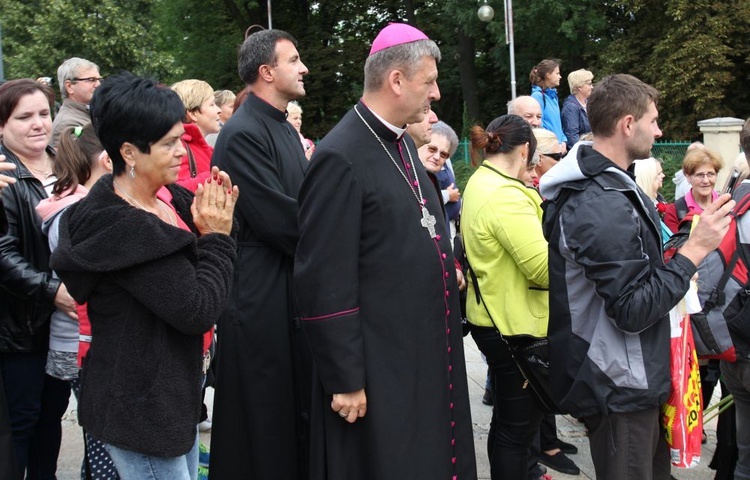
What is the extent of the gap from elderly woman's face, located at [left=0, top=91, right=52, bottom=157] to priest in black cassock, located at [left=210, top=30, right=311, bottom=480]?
0.90m

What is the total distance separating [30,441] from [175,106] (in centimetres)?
224

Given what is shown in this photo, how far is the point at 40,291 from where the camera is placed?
368 centimetres

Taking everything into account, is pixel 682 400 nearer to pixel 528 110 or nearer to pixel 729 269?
pixel 729 269

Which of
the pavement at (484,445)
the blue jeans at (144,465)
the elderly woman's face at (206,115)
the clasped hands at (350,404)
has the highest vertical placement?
the elderly woman's face at (206,115)

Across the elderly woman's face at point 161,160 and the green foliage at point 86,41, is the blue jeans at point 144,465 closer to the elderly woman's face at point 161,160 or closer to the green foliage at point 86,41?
the elderly woman's face at point 161,160

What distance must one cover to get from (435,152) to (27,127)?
94.3 inches

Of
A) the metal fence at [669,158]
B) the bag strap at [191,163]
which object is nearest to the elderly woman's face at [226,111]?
the bag strap at [191,163]

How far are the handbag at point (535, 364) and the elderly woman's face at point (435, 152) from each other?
1.44 m

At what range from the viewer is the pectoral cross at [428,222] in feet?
10.3

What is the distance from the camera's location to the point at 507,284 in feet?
13.4

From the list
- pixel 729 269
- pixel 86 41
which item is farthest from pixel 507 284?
pixel 86 41

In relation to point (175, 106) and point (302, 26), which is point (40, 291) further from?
point (302, 26)

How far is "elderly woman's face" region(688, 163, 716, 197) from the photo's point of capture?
20.7ft

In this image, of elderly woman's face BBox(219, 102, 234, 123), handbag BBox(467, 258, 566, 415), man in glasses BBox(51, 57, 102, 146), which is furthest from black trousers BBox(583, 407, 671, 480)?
elderly woman's face BBox(219, 102, 234, 123)
